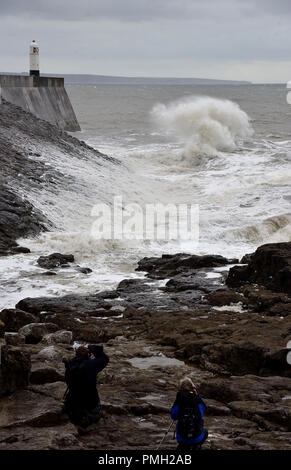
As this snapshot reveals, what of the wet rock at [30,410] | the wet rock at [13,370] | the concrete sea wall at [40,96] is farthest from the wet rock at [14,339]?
the concrete sea wall at [40,96]

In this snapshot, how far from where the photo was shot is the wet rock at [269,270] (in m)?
11.1

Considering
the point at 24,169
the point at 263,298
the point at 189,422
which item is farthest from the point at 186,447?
the point at 24,169

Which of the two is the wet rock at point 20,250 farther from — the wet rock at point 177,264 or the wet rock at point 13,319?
the wet rock at point 13,319

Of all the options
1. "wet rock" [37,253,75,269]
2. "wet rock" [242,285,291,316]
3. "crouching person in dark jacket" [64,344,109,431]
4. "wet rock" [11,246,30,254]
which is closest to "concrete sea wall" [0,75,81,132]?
"wet rock" [11,246,30,254]

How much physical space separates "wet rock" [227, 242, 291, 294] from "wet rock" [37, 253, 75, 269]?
3709 millimetres

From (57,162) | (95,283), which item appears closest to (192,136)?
(57,162)

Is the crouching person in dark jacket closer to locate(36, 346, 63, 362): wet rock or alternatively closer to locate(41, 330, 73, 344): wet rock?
locate(36, 346, 63, 362): wet rock

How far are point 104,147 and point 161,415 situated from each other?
101ft

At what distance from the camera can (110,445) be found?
5.17m

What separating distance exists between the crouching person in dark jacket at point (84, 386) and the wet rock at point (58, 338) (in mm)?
3227

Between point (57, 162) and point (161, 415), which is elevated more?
point (57, 162)

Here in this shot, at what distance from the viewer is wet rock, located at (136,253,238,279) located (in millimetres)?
13367

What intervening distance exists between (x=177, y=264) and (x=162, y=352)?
4964 millimetres
